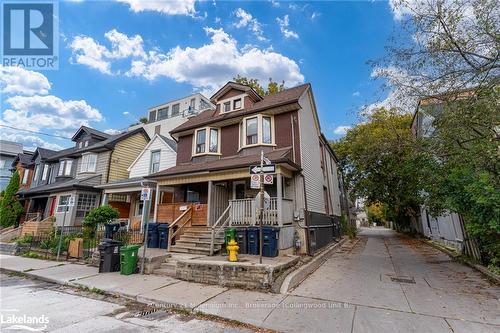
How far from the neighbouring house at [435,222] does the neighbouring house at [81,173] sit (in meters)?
20.8

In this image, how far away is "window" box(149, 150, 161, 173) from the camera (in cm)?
1719

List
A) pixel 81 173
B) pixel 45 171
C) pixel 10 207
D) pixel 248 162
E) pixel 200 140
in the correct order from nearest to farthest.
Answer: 1. pixel 248 162
2. pixel 200 140
3. pixel 81 173
4. pixel 10 207
5. pixel 45 171

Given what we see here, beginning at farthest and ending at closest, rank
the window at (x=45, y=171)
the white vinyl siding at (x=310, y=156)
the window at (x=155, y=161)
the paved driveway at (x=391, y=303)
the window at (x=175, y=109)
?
the window at (x=175, y=109) → the window at (x=45, y=171) → the window at (x=155, y=161) → the white vinyl siding at (x=310, y=156) → the paved driveway at (x=391, y=303)

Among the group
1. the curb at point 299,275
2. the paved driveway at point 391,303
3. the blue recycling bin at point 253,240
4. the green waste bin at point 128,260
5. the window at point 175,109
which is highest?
the window at point 175,109

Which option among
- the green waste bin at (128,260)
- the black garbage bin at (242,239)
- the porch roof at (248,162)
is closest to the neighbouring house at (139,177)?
the porch roof at (248,162)

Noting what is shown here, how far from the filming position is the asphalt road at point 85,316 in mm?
4164

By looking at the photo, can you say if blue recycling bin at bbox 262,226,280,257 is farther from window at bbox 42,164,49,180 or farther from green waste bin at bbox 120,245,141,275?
window at bbox 42,164,49,180

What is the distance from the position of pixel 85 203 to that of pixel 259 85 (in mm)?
18056

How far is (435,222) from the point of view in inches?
689

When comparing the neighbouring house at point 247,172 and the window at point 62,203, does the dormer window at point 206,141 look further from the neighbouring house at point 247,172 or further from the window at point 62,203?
the window at point 62,203

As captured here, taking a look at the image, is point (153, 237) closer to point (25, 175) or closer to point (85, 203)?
point (85, 203)

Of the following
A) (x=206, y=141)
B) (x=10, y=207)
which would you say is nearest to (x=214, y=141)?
(x=206, y=141)

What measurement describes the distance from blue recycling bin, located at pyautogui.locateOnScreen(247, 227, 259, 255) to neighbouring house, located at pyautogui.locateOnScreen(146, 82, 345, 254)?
0.47 m

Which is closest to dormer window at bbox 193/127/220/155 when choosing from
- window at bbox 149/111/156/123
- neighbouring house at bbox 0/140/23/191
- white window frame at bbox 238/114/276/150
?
white window frame at bbox 238/114/276/150
